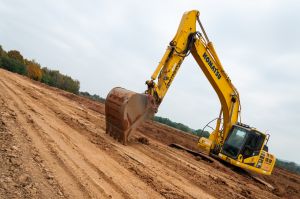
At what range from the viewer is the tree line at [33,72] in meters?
45.8

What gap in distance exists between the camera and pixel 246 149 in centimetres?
1334

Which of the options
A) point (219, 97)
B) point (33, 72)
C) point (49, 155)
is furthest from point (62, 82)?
point (49, 155)

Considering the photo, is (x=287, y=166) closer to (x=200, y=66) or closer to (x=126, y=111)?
(x=200, y=66)

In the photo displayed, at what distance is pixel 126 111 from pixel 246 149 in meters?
5.30

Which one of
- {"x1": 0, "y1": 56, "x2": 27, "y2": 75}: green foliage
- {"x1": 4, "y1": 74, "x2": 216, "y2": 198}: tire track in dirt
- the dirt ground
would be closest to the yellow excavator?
the dirt ground

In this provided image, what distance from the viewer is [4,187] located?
4883mm

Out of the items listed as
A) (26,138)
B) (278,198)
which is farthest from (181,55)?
(26,138)

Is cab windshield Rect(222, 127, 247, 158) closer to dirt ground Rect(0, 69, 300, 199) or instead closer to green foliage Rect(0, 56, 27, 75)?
dirt ground Rect(0, 69, 300, 199)

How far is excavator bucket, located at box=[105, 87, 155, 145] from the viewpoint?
33.7ft

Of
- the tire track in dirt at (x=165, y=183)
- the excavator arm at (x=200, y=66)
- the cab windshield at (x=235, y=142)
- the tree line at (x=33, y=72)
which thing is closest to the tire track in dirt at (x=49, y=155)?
the tire track in dirt at (x=165, y=183)

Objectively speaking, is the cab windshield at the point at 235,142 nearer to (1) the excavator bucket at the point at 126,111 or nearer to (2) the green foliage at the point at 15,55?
(1) the excavator bucket at the point at 126,111

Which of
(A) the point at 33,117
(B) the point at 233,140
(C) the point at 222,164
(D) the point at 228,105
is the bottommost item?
(A) the point at 33,117

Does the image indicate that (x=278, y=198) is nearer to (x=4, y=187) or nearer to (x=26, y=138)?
(x=26, y=138)

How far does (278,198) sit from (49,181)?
290 inches
